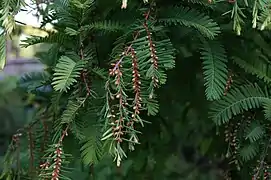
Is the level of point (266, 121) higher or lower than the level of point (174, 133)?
higher

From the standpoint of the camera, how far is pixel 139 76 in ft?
1.89

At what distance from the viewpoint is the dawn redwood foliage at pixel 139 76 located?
1.89 feet

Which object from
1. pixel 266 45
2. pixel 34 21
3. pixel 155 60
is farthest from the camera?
pixel 34 21

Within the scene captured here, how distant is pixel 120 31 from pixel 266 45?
0.31 m

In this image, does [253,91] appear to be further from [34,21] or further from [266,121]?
[34,21]

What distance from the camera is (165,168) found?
1.01 m

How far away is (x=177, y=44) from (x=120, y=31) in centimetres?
17

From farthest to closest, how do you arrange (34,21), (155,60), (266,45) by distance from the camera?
(34,21)
(266,45)
(155,60)

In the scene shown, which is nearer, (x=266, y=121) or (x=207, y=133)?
(x=266, y=121)

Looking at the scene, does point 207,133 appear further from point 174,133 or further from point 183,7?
point 183,7

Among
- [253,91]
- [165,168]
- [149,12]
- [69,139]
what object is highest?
[149,12]

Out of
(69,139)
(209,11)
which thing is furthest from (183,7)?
(69,139)

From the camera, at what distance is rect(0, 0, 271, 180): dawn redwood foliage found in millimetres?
577

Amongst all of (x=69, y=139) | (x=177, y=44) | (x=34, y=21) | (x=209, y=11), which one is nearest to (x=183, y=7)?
(x=209, y=11)
